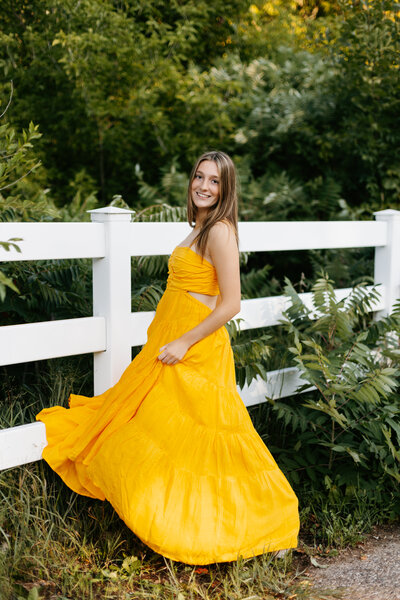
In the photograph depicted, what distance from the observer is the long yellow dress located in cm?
278

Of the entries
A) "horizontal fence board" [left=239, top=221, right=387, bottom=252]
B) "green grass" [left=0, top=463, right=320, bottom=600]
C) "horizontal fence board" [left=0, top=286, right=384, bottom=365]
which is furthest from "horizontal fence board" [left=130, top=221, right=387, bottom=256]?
"green grass" [left=0, top=463, right=320, bottom=600]

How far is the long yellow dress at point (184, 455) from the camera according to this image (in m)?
2.78

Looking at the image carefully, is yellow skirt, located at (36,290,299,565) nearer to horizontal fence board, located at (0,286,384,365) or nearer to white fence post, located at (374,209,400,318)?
horizontal fence board, located at (0,286,384,365)

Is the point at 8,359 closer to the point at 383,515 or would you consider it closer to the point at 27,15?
the point at 383,515

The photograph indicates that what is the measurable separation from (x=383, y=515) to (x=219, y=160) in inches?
87.2

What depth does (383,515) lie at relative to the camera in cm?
371

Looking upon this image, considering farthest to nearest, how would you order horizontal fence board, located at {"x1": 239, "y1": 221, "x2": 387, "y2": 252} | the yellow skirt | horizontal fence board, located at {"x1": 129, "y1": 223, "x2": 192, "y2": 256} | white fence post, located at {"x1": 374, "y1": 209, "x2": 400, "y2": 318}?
1. white fence post, located at {"x1": 374, "y1": 209, "x2": 400, "y2": 318}
2. horizontal fence board, located at {"x1": 239, "y1": 221, "x2": 387, "y2": 252}
3. horizontal fence board, located at {"x1": 129, "y1": 223, "x2": 192, "y2": 256}
4. the yellow skirt

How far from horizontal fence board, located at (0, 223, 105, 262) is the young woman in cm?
48

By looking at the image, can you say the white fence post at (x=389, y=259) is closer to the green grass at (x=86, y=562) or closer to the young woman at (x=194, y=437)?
the young woman at (x=194, y=437)


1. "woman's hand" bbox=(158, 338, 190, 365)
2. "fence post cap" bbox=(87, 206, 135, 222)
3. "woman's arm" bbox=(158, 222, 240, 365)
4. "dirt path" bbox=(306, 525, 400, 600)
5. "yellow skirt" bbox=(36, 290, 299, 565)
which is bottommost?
"dirt path" bbox=(306, 525, 400, 600)

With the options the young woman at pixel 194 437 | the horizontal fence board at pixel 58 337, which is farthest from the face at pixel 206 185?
the horizontal fence board at pixel 58 337

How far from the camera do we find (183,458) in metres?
2.88

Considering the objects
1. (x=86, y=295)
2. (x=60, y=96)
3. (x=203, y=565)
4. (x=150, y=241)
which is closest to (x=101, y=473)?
(x=203, y=565)

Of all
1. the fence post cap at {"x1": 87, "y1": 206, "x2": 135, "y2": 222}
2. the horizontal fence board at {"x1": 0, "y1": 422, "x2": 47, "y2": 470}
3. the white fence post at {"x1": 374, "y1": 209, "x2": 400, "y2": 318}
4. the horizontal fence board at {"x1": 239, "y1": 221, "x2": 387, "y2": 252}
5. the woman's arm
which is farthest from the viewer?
the white fence post at {"x1": 374, "y1": 209, "x2": 400, "y2": 318}
